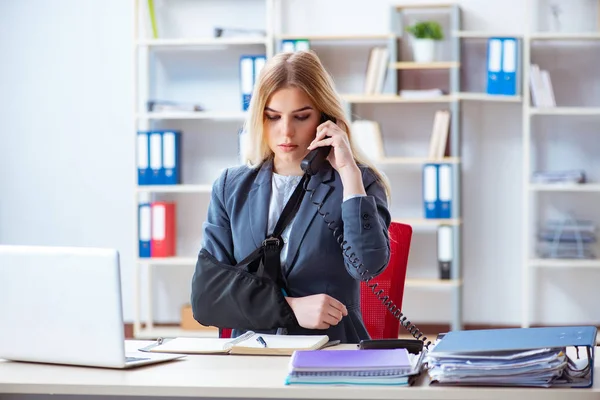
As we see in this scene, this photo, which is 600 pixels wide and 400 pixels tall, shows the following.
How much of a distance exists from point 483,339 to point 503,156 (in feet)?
12.2

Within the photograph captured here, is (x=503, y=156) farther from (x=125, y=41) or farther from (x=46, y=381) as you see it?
(x=46, y=381)

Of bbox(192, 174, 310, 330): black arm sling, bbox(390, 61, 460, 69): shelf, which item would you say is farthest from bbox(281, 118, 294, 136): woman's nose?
bbox(390, 61, 460, 69): shelf

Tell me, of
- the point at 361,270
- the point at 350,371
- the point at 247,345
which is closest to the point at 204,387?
the point at 350,371

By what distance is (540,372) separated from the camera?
1406 mm

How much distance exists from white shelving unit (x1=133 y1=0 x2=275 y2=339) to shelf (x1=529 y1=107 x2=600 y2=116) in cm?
151

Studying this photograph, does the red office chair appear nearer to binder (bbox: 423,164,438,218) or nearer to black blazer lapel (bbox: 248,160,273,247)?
black blazer lapel (bbox: 248,160,273,247)

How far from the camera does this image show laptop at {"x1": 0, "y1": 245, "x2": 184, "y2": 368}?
148 centimetres

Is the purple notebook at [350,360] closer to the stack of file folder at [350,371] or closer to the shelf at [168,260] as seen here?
the stack of file folder at [350,371]

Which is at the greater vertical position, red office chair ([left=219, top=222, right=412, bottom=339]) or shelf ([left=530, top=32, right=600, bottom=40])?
shelf ([left=530, top=32, right=600, bottom=40])

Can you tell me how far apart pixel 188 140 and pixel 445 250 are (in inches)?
65.6

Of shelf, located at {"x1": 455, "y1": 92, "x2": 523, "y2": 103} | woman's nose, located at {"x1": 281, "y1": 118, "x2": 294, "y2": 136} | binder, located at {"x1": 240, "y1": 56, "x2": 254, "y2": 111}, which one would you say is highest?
binder, located at {"x1": 240, "y1": 56, "x2": 254, "y2": 111}

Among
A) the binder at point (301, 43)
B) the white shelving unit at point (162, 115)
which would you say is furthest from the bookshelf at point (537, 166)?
the white shelving unit at point (162, 115)

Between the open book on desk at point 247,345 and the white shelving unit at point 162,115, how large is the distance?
314 centimetres

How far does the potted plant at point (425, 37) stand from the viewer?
16.0 feet
